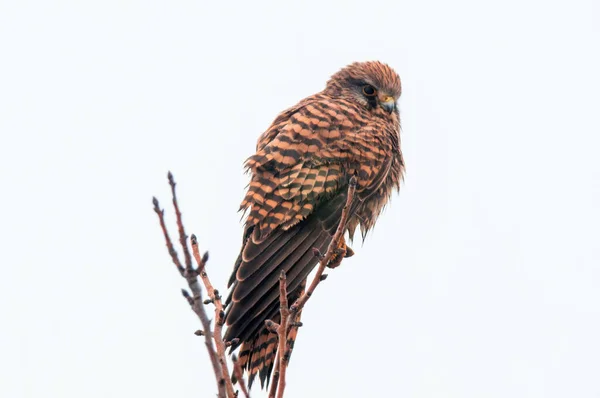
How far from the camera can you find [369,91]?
541 centimetres

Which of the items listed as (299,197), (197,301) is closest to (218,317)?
(197,301)

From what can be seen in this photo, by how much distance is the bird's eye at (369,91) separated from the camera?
5.40 meters

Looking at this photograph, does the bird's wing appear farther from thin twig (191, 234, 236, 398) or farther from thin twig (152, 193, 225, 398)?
thin twig (152, 193, 225, 398)

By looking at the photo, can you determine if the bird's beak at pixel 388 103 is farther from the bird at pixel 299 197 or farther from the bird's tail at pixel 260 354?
the bird's tail at pixel 260 354

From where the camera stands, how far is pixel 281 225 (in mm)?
4094

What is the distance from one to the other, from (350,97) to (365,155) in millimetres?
976

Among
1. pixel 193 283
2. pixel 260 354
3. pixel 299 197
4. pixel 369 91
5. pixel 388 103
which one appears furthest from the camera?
pixel 369 91

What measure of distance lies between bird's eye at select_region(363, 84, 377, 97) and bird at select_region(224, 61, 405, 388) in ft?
0.77

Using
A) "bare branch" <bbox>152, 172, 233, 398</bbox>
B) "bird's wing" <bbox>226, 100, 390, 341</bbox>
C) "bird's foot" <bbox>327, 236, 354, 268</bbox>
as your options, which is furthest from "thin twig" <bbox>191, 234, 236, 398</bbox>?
"bird's foot" <bbox>327, 236, 354, 268</bbox>

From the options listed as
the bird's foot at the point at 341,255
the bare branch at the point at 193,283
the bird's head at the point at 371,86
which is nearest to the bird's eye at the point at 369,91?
the bird's head at the point at 371,86

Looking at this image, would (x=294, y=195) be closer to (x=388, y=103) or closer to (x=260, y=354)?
(x=260, y=354)

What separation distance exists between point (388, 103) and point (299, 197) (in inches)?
52.8

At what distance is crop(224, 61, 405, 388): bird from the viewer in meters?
3.75

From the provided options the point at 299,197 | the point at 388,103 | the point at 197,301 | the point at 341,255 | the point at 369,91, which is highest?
the point at 369,91
